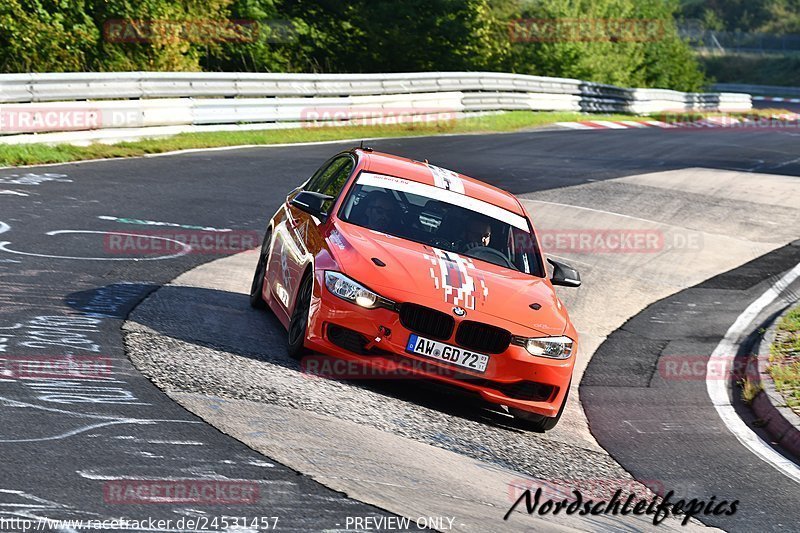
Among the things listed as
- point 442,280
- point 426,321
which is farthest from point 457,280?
point 426,321

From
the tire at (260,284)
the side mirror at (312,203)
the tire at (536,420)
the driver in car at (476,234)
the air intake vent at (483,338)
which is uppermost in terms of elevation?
the side mirror at (312,203)

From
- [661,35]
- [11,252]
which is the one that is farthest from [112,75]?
[661,35]

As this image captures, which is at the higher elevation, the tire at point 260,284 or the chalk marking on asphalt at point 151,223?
the tire at point 260,284

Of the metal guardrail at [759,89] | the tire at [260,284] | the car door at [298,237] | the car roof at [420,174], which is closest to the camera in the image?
the car door at [298,237]

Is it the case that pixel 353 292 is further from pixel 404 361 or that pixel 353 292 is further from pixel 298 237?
pixel 298 237

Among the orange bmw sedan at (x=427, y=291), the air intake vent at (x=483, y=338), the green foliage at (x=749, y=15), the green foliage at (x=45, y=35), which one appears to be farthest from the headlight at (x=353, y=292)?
the green foliage at (x=749, y=15)

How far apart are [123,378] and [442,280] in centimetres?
234

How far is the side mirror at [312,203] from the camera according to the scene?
9.12 m

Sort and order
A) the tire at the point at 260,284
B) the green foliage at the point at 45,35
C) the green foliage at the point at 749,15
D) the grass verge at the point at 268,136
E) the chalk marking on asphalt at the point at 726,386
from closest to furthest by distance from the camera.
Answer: the chalk marking on asphalt at the point at 726,386 → the tire at the point at 260,284 → the grass verge at the point at 268,136 → the green foliage at the point at 45,35 → the green foliage at the point at 749,15

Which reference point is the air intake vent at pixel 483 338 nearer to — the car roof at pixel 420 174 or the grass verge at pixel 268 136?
the car roof at pixel 420 174

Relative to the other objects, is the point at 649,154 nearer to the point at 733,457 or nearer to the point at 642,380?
the point at 642,380

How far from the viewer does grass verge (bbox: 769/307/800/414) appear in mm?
9648

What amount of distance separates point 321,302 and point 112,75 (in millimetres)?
13627

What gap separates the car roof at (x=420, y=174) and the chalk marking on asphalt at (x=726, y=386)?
2.39m
